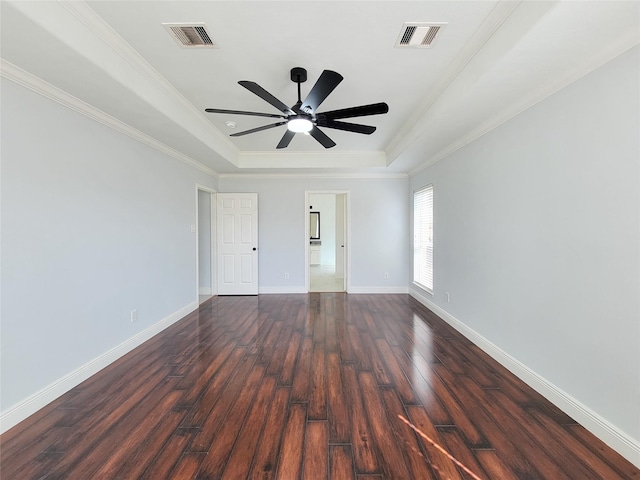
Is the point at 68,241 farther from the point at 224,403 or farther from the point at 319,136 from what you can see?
the point at 319,136

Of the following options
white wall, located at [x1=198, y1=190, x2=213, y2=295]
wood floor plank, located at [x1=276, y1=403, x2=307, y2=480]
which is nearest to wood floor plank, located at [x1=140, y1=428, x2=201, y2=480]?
wood floor plank, located at [x1=276, y1=403, x2=307, y2=480]

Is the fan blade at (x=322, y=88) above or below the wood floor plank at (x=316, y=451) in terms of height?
above

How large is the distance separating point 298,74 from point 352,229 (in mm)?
3639

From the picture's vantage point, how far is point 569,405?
196 cm

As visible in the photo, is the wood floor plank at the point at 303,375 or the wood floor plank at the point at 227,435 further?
the wood floor plank at the point at 303,375

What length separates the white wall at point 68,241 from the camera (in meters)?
1.91

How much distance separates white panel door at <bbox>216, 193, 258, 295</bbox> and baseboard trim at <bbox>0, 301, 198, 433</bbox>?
2.05m

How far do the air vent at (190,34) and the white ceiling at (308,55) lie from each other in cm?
5

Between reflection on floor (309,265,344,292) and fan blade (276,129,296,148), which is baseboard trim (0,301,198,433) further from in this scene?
reflection on floor (309,265,344,292)

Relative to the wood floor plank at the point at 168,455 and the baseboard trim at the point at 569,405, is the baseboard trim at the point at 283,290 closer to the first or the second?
the baseboard trim at the point at 569,405

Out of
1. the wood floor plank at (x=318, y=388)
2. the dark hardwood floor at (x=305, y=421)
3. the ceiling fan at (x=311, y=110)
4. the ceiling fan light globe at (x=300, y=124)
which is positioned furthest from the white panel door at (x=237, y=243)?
the ceiling fan light globe at (x=300, y=124)

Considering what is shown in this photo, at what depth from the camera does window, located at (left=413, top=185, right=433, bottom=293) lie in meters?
4.70

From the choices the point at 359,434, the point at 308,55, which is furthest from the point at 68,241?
the point at 359,434

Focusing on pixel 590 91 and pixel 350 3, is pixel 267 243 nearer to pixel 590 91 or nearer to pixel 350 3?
pixel 350 3
